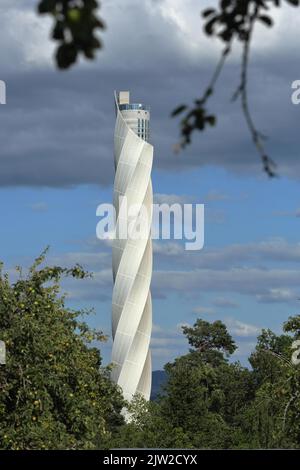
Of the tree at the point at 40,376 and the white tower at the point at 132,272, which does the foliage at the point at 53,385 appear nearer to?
the tree at the point at 40,376

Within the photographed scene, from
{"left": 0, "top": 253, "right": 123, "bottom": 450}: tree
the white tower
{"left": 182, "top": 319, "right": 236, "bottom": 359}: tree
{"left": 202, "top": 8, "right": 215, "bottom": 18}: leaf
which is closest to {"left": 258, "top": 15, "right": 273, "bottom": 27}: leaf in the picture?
{"left": 202, "top": 8, "right": 215, "bottom": 18}: leaf

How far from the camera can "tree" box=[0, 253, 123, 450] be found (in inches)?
763

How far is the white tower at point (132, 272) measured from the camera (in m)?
80.6

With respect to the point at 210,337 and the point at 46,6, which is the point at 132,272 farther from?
the point at 46,6

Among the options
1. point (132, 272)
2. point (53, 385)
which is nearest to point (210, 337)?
point (132, 272)

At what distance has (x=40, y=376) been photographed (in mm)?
19562

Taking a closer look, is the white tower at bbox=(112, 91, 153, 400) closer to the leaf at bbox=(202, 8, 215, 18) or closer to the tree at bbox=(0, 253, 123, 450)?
the tree at bbox=(0, 253, 123, 450)

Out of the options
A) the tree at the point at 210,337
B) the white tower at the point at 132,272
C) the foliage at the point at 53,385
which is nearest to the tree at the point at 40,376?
the foliage at the point at 53,385

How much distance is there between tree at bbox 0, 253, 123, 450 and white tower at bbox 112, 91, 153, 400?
57420 mm

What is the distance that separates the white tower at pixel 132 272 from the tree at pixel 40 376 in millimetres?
57420

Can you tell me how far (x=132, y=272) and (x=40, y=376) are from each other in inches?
2414

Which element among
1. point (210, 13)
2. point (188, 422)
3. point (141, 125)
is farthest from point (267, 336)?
point (210, 13)
